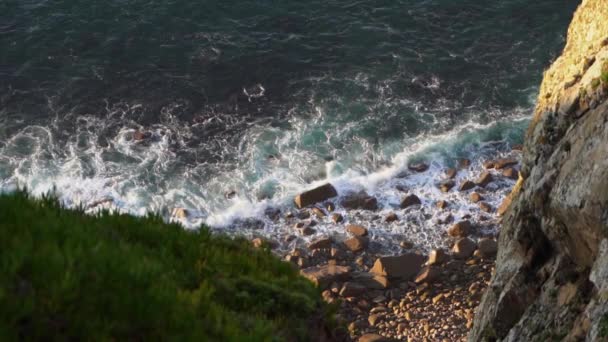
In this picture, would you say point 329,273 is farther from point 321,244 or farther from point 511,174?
point 511,174

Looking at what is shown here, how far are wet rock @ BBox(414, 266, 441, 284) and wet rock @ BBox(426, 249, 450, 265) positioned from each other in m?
0.69

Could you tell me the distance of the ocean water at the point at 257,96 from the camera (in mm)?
36500

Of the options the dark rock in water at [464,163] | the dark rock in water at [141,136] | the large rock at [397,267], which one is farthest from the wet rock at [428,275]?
the dark rock in water at [141,136]

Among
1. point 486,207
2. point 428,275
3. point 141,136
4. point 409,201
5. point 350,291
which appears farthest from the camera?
point 141,136

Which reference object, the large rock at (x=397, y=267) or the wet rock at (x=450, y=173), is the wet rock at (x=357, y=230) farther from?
the wet rock at (x=450, y=173)

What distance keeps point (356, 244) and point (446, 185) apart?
5995 millimetres

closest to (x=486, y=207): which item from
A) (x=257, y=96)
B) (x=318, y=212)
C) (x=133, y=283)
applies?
(x=318, y=212)

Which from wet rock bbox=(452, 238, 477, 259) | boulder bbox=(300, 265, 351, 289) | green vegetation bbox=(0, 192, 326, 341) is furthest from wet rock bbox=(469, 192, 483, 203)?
green vegetation bbox=(0, 192, 326, 341)

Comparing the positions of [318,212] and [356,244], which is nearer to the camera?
[356,244]

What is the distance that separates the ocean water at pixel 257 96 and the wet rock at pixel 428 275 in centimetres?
251

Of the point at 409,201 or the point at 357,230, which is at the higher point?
Answer: the point at 409,201

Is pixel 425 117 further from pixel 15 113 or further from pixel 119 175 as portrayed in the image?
pixel 15 113

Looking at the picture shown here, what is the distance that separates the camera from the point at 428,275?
1158 inches

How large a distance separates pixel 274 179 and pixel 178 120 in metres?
6.22
